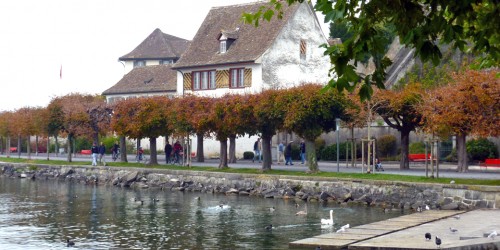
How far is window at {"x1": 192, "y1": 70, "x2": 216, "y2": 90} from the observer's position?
7088cm

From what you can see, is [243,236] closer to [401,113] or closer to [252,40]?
[401,113]

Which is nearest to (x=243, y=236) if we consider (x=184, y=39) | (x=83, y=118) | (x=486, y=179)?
(x=486, y=179)

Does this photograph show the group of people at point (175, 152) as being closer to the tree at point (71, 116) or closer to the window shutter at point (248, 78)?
the tree at point (71, 116)

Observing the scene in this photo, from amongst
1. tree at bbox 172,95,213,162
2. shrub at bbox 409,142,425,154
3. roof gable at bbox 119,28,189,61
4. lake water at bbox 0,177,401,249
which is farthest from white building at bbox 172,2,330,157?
roof gable at bbox 119,28,189,61

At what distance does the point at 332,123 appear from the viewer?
4816cm

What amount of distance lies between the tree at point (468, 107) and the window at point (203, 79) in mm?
31180

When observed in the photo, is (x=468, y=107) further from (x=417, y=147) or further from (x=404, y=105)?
(x=417, y=147)

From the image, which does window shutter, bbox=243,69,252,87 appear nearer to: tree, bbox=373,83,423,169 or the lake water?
tree, bbox=373,83,423,169

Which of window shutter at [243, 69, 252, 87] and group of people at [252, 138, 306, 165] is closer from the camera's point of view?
group of people at [252, 138, 306, 165]

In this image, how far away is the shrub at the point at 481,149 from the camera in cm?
5375

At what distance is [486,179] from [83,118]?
120ft

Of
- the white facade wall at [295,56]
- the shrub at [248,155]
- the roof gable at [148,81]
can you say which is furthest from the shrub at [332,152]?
the roof gable at [148,81]

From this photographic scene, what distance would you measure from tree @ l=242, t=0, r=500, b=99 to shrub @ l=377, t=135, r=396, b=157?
164 feet

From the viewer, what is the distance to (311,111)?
150 feet
